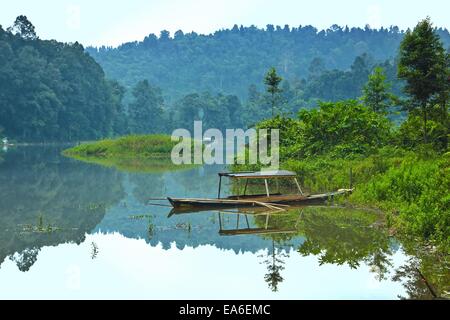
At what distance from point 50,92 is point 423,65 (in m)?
85.5

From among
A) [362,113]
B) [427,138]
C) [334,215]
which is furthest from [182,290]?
[362,113]

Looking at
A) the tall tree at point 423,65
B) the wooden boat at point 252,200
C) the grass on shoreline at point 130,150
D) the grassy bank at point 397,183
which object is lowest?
the grass on shoreline at point 130,150

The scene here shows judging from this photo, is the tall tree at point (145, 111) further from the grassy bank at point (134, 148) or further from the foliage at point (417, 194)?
the foliage at point (417, 194)

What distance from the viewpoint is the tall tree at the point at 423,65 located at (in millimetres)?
26234

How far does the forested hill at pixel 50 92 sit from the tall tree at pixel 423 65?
80.5 meters

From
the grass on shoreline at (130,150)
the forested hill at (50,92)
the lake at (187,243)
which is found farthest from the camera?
the forested hill at (50,92)

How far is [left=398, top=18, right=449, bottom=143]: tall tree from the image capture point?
26.2 m

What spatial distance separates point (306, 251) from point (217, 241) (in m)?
3.07

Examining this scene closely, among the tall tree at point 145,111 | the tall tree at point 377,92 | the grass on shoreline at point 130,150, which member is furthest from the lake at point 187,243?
the tall tree at point 145,111

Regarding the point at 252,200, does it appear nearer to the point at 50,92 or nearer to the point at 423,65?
the point at 423,65

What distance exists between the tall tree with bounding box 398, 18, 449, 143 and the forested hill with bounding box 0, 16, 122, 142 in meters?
80.5

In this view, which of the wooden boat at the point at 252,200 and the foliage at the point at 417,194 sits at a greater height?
the foliage at the point at 417,194

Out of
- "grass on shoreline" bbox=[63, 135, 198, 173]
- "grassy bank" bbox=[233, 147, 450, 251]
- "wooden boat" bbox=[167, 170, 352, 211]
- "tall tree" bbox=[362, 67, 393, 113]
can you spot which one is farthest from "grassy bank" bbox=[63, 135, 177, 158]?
"wooden boat" bbox=[167, 170, 352, 211]
